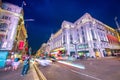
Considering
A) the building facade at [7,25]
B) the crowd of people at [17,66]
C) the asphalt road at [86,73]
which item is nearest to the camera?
the asphalt road at [86,73]

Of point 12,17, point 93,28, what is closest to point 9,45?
point 12,17

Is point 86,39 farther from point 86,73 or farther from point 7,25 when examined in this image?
point 86,73

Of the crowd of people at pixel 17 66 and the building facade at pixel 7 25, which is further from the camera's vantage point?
the building facade at pixel 7 25

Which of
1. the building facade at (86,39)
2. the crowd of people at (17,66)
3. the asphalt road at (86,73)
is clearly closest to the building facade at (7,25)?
the crowd of people at (17,66)

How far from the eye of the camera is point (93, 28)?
50812 mm

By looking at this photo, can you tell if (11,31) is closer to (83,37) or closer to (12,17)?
(12,17)

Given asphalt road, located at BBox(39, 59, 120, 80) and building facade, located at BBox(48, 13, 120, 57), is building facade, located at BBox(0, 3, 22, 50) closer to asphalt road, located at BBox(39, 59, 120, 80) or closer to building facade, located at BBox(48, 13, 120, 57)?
asphalt road, located at BBox(39, 59, 120, 80)

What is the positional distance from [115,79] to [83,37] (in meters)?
49.1

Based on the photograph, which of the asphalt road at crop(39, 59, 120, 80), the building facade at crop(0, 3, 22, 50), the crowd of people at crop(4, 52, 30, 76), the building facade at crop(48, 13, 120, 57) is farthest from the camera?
the building facade at crop(48, 13, 120, 57)

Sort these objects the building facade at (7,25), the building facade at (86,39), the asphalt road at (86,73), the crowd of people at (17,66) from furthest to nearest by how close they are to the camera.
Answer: the building facade at (86,39) < the building facade at (7,25) < the crowd of people at (17,66) < the asphalt road at (86,73)

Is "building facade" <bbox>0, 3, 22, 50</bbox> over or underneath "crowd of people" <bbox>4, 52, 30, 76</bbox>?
over

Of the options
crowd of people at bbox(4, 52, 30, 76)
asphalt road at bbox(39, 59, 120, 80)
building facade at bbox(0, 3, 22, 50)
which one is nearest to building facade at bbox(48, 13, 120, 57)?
building facade at bbox(0, 3, 22, 50)

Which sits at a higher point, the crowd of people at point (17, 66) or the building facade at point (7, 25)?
the building facade at point (7, 25)

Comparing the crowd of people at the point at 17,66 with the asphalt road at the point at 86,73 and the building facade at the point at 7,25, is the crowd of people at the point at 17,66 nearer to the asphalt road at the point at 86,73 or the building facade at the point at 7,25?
the asphalt road at the point at 86,73
